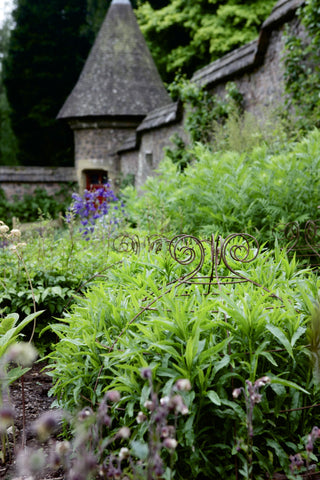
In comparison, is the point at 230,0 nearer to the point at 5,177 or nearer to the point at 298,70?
the point at 5,177

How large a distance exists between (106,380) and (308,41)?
6542 millimetres

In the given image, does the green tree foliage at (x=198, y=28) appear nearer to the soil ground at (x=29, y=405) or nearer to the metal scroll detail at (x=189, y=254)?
the metal scroll detail at (x=189, y=254)

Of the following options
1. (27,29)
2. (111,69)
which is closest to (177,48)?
(111,69)

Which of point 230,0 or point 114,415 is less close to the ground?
point 230,0

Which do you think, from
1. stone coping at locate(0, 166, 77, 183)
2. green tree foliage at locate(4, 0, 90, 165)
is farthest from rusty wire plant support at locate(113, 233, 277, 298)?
green tree foliage at locate(4, 0, 90, 165)

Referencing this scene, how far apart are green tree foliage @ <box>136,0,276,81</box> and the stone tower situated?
85.6 inches

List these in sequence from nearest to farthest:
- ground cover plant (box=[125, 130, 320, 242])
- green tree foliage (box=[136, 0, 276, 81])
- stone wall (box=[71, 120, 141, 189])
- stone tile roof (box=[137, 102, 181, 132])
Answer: ground cover plant (box=[125, 130, 320, 242]) < stone tile roof (box=[137, 102, 181, 132]) < stone wall (box=[71, 120, 141, 189]) < green tree foliage (box=[136, 0, 276, 81])

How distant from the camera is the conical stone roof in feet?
52.3

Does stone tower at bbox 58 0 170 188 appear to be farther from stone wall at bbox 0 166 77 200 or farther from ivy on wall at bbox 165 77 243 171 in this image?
ivy on wall at bbox 165 77 243 171

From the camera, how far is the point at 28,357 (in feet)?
5.26

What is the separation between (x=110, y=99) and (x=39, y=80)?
19.7ft

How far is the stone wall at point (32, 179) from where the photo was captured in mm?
16406

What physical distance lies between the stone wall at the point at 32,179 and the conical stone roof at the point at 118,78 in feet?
6.76

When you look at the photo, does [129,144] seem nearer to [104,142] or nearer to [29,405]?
[104,142]
